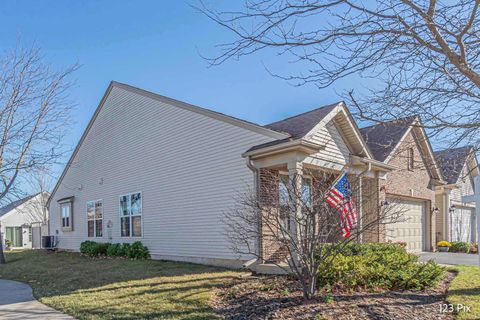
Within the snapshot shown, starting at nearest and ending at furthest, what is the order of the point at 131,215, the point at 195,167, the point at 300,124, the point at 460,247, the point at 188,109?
the point at 300,124, the point at 195,167, the point at 188,109, the point at 131,215, the point at 460,247

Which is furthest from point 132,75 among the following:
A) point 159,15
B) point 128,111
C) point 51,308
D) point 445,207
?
point 445,207

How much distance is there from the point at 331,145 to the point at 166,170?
235 inches

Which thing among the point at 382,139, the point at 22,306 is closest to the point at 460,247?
the point at 382,139

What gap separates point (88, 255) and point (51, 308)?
10889 mm

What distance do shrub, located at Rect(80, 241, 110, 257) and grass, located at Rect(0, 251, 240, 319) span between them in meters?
3.67

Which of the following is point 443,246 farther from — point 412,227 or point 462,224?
point 462,224

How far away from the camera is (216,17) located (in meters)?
5.11

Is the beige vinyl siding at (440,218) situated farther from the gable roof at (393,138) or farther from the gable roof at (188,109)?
the gable roof at (188,109)

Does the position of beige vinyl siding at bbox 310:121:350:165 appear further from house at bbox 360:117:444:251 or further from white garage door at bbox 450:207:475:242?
white garage door at bbox 450:207:475:242

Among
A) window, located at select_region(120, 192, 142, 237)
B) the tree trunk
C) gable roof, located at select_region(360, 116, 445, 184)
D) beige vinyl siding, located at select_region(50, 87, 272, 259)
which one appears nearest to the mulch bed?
the tree trunk

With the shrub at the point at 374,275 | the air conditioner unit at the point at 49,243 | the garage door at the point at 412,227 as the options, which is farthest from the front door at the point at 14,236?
the shrub at the point at 374,275

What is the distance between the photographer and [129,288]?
8828 mm

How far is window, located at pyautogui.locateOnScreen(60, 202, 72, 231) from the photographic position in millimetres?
21641

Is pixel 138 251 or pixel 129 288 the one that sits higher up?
pixel 129 288
